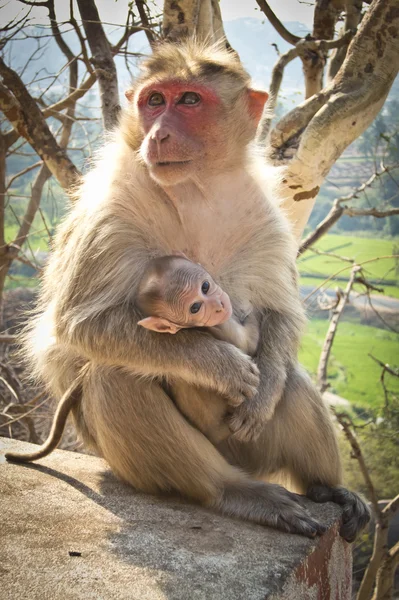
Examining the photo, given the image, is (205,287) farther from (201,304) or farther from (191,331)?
(191,331)

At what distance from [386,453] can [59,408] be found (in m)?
4.79

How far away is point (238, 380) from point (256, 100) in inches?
52.7

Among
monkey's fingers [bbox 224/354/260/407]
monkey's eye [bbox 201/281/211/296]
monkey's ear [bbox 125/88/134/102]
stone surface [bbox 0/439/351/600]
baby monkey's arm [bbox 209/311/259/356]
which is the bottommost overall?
stone surface [bbox 0/439/351/600]

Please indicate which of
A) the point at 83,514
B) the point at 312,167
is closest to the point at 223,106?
the point at 312,167

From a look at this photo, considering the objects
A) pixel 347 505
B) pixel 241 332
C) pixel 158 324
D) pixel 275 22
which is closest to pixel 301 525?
pixel 347 505

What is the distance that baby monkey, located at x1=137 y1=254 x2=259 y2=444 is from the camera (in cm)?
277

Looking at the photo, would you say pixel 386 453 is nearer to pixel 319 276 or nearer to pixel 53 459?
pixel 319 276

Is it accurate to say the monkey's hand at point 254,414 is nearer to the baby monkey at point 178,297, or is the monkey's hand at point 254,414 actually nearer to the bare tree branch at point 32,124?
the baby monkey at point 178,297

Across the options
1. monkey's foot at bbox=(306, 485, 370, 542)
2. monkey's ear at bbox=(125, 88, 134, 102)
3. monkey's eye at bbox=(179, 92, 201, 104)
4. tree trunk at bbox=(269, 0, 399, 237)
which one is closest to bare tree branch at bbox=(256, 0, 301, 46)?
tree trunk at bbox=(269, 0, 399, 237)

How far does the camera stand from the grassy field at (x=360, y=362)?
23.9 ft

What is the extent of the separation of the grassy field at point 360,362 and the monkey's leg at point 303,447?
13.2 feet

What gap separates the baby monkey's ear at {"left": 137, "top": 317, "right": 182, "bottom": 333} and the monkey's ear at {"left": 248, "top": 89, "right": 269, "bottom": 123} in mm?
1161

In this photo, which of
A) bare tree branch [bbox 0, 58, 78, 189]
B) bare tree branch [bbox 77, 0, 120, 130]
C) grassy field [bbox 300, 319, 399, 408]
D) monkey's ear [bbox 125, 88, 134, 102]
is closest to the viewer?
monkey's ear [bbox 125, 88, 134, 102]

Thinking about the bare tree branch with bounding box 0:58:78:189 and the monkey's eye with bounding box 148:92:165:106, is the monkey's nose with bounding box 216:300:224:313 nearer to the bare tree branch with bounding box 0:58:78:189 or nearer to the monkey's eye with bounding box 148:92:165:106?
the monkey's eye with bounding box 148:92:165:106
